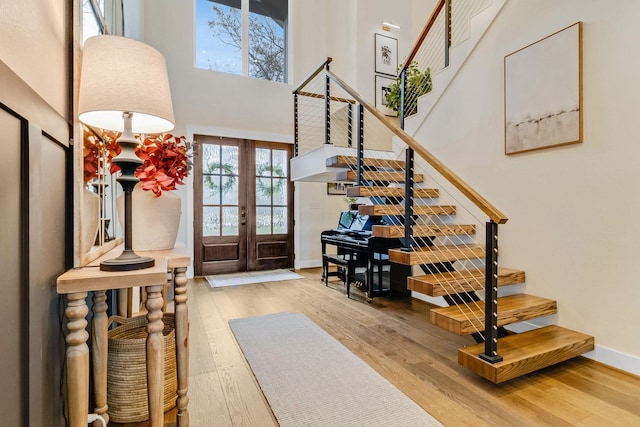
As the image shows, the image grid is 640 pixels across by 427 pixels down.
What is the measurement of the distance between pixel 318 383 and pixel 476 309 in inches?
52.1

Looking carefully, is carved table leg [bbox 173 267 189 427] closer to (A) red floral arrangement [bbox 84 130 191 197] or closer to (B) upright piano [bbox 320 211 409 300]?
(A) red floral arrangement [bbox 84 130 191 197]

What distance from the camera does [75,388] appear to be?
1069mm

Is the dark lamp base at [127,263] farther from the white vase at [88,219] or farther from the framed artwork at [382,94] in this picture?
the framed artwork at [382,94]

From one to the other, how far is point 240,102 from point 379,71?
2.54 meters

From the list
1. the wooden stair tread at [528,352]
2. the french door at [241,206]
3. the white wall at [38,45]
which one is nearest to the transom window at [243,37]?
the french door at [241,206]

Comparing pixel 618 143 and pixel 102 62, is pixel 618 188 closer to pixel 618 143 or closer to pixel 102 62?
pixel 618 143

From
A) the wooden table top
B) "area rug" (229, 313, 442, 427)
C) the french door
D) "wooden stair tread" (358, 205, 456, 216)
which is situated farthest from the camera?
the french door

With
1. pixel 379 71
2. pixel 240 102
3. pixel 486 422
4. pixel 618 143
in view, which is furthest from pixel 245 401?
pixel 379 71

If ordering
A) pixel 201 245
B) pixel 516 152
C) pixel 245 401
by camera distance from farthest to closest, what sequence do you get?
pixel 201 245
pixel 516 152
pixel 245 401

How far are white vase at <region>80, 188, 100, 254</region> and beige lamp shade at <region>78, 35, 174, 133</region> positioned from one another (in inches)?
15.0

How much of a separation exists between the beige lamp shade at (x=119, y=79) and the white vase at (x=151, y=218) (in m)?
0.53

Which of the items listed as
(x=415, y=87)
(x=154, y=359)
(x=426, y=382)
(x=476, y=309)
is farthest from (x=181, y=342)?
(x=415, y=87)

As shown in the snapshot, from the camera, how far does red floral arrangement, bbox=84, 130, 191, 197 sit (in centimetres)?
154

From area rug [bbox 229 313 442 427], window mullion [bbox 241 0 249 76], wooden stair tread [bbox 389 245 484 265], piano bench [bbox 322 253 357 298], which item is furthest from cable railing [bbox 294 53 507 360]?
window mullion [bbox 241 0 249 76]
